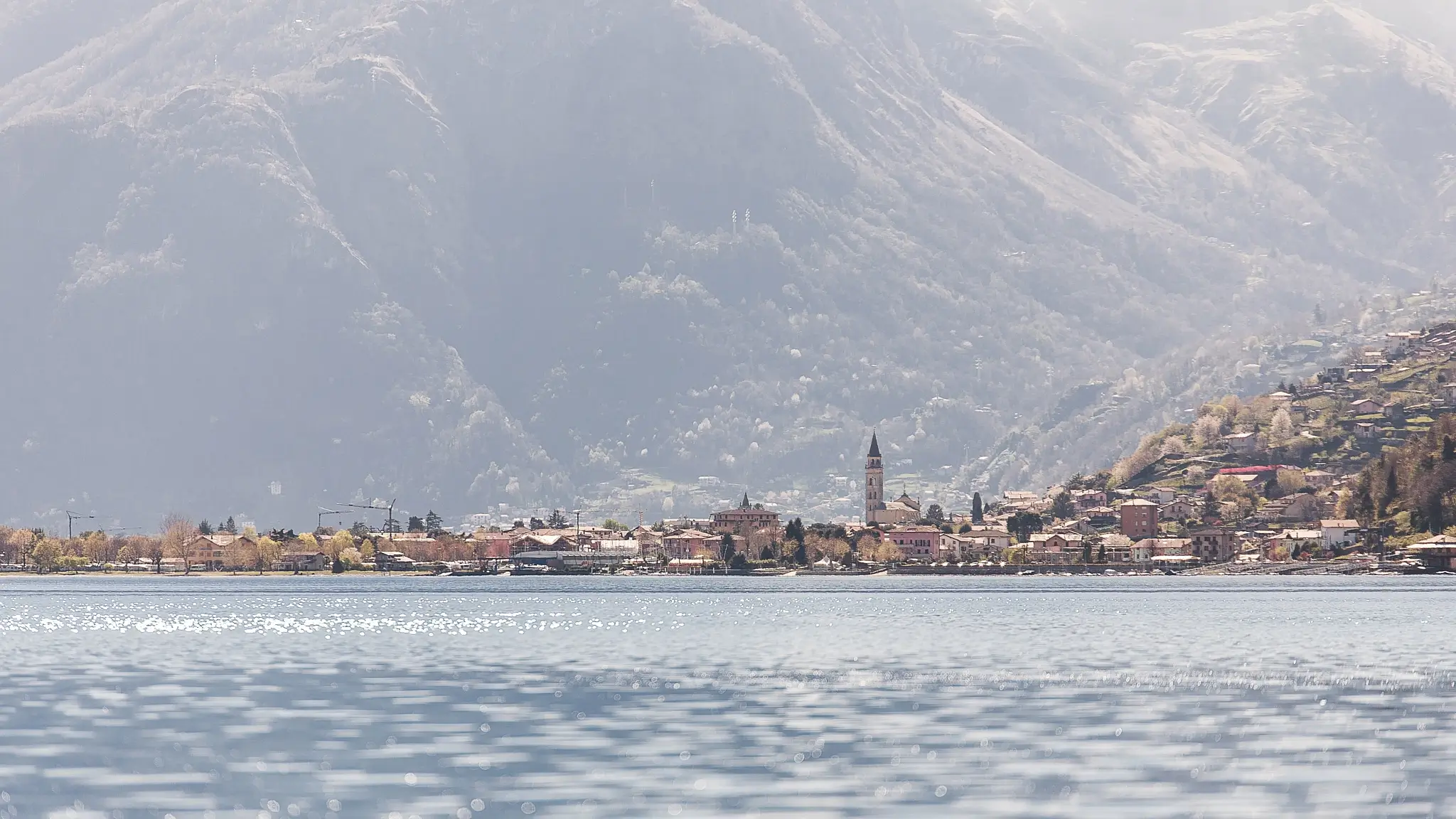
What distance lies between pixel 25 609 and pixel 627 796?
12746 cm

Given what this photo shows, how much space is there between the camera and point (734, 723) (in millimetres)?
65000

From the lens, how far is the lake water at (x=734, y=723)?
165ft

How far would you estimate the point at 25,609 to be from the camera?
168m

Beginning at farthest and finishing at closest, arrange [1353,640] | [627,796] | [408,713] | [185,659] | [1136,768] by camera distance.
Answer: [1353,640]
[185,659]
[408,713]
[1136,768]
[627,796]

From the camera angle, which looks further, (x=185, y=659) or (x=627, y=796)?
(x=185, y=659)

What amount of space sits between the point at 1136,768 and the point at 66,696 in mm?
37673

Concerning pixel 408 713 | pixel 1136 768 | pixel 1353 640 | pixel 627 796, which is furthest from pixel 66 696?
pixel 1353 640

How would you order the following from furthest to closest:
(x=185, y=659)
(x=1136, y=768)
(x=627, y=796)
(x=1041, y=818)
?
(x=185, y=659), (x=1136, y=768), (x=627, y=796), (x=1041, y=818)

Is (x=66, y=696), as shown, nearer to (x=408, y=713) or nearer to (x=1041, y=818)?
(x=408, y=713)

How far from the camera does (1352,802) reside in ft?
162

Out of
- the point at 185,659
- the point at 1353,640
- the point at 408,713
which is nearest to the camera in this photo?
the point at 408,713

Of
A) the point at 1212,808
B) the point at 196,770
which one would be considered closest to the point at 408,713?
the point at 196,770

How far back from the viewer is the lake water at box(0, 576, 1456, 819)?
1984 inches

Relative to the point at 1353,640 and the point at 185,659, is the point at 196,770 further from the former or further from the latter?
the point at 1353,640
